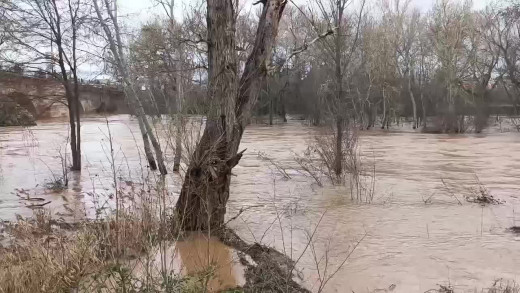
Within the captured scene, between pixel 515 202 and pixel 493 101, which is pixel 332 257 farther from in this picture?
pixel 493 101

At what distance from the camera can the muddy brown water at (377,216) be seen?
23.6 feet

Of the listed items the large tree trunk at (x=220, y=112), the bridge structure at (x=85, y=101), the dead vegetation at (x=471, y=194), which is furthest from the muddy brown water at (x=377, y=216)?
the bridge structure at (x=85, y=101)

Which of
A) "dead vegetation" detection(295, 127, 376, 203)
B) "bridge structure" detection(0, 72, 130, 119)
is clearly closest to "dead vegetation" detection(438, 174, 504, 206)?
"dead vegetation" detection(295, 127, 376, 203)

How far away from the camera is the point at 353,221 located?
1050 cm

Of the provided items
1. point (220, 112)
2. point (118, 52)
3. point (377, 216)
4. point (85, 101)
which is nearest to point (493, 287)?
point (220, 112)

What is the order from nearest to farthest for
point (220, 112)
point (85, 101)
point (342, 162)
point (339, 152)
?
point (220, 112) < point (339, 152) < point (342, 162) < point (85, 101)

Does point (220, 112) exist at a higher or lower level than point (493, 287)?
higher

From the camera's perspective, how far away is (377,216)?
35.8 feet

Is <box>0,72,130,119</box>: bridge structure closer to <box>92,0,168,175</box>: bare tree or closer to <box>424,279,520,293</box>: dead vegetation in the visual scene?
<box>92,0,168,175</box>: bare tree

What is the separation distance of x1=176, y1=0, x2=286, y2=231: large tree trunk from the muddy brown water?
1.06 metres

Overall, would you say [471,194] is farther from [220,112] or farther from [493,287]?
[220,112]

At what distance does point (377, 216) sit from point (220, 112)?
476 cm

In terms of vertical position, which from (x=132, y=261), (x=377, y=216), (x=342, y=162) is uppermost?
(x=342, y=162)

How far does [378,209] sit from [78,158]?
11200 mm
